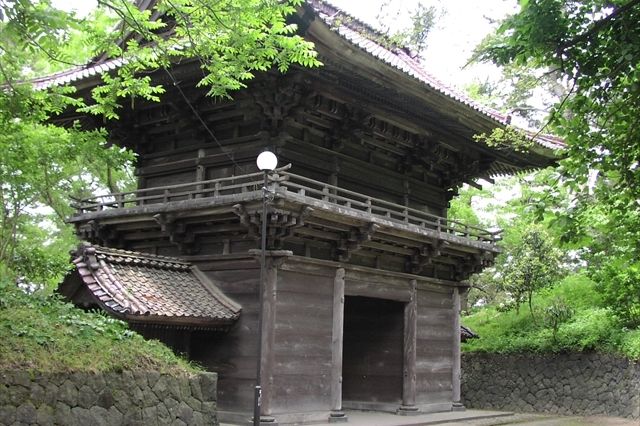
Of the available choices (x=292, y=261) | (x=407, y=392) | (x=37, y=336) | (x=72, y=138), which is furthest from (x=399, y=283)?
(x=37, y=336)

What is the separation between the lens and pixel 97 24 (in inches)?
351

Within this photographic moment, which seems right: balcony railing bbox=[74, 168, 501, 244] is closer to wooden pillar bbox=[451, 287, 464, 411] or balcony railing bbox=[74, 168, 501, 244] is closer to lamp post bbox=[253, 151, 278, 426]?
lamp post bbox=[253, 151, 278, 426]

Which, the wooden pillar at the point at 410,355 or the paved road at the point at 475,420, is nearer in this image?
the paved road at the point at 475,420

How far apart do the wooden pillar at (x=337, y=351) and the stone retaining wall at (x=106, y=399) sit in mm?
4630

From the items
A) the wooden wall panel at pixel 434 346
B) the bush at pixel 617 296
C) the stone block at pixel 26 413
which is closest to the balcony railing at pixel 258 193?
the wooden wall panel at pixel 434 346

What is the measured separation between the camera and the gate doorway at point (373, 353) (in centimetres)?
1670

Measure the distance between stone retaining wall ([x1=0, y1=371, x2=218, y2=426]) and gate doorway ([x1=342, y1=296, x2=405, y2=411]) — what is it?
25.5ft

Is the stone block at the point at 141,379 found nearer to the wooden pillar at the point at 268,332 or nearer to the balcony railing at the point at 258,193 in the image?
the wooden pillar at the point at 268,332

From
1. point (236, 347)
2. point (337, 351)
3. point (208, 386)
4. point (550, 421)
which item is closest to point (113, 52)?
point (208, 386)

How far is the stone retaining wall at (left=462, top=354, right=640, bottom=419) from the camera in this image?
64.1 ft

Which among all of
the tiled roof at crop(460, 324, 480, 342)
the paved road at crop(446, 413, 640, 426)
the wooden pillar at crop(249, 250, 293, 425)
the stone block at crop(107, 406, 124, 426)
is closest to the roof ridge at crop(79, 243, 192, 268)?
the wooden pillar at crop(249, 250, 293, 425)

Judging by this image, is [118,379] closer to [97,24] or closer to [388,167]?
[97,24]

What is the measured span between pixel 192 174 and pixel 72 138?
285 cm

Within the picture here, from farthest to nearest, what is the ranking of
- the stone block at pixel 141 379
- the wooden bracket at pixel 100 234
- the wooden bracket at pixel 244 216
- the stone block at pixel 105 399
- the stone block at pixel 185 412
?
the wooden bracket at pixel 100 234, the wooden bracket at pixel 244 216, the stone block at pixel 185 412, the stone block at pixel 141 379, the stone block at pixel 105 399
